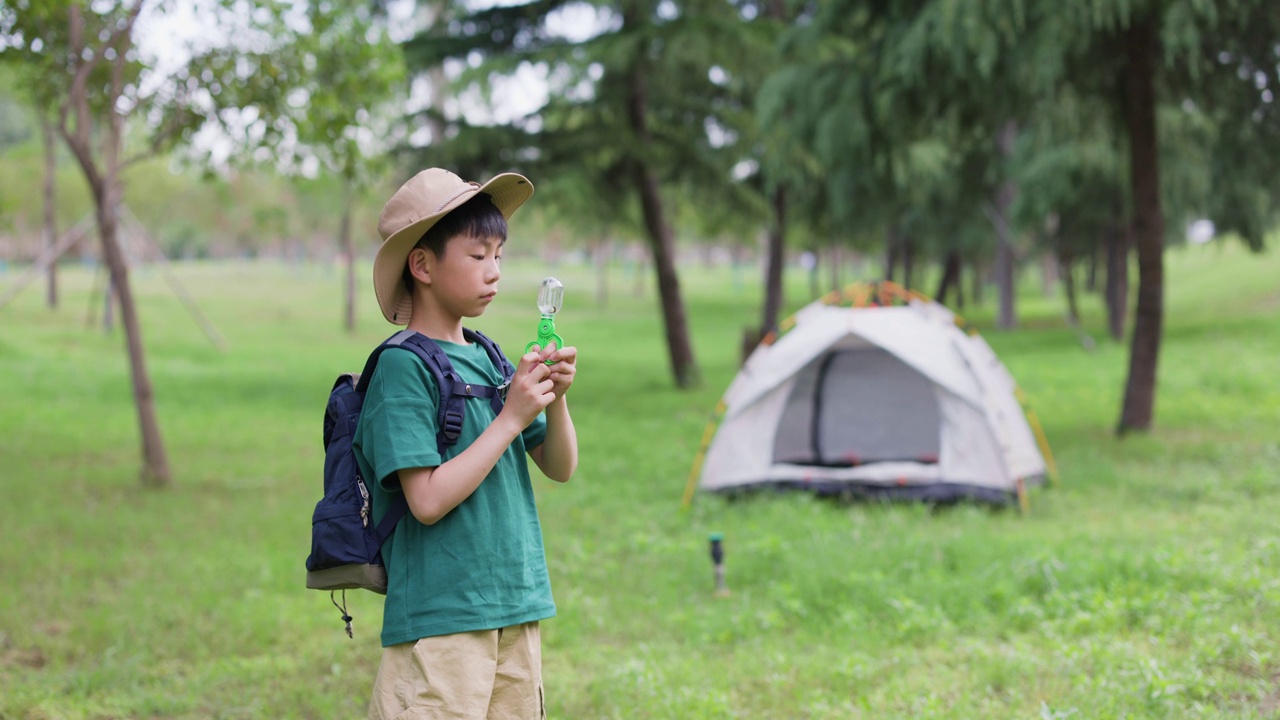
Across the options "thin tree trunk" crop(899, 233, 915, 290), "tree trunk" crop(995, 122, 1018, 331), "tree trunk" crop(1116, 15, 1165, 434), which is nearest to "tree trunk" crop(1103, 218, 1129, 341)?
"tree trunk" crop(995, 122, 1018, 331)

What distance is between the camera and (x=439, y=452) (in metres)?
2.23

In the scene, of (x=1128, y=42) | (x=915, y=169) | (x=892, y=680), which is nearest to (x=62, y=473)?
(x=892, y=680)

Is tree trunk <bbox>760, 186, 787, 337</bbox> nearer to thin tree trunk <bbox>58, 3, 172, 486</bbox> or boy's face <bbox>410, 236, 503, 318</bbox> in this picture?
thin tree trunk <bbox>58, 3, 172, 486</bbox>

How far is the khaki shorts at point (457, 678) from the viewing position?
2.20 m

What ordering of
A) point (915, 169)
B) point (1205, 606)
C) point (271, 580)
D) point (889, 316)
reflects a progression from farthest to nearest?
point (915, 169)
point (889, 316)
point (271, 580)
point (1205, 606)

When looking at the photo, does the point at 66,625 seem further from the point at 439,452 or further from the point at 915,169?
the point at 915,169

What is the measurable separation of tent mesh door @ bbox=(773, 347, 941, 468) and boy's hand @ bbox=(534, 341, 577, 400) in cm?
628

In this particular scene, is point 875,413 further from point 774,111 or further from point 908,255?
point 908,255

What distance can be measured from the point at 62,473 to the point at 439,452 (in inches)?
327

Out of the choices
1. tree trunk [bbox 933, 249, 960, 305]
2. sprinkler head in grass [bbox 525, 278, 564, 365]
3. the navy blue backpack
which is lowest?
the navy blue backpack

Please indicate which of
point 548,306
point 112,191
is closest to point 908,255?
point 112,191

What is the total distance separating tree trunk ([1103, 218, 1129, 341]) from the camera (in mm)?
20000

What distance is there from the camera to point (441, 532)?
2.27m

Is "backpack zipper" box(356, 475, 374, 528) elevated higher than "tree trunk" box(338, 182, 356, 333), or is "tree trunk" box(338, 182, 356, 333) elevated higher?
"tree trunk" box(338, 182, 356, 333)
